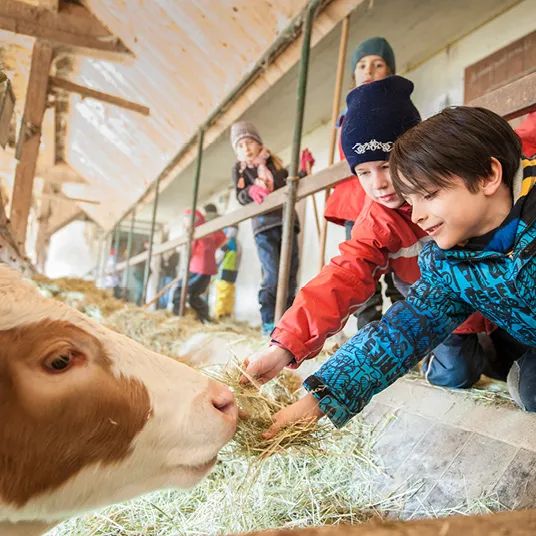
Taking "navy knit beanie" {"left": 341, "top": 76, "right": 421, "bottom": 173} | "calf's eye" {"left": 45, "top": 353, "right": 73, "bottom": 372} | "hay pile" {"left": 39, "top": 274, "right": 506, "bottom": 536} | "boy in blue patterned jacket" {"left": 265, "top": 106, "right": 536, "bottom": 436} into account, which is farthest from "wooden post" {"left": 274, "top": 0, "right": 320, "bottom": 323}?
"calf's eye" {"left": 45, "top": 353, "right": 73, "bottom": 372}

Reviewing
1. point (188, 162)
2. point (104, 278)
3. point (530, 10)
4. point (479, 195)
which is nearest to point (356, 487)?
point (479, 195)

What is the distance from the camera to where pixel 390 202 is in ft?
6.37

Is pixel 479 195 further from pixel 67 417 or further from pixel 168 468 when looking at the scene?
pixel 67 417

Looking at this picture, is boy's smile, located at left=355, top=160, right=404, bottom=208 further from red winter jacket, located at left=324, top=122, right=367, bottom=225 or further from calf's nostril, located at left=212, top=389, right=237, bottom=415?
calf's nostril, located at left=212, top=389, right=237, bottom=415

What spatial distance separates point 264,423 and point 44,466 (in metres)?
0.56

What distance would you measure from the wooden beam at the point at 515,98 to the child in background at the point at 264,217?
259cm

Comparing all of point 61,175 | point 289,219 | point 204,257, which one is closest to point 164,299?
point 61,175

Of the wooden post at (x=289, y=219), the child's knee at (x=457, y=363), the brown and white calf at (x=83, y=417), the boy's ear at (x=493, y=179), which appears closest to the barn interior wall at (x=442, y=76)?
the wooden post at (x=289, y=219)

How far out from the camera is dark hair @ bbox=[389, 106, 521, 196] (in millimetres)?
1375

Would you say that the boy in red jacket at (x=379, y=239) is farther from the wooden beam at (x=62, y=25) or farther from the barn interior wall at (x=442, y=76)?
the wooden beam at (x=62, y=25)

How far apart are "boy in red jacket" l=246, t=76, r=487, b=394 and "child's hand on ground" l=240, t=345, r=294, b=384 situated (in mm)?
212

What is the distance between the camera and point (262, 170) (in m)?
4.27

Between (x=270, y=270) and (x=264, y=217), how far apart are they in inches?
18.6

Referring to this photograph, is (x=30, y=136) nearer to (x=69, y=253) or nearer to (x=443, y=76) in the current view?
(x=443, y=76)
